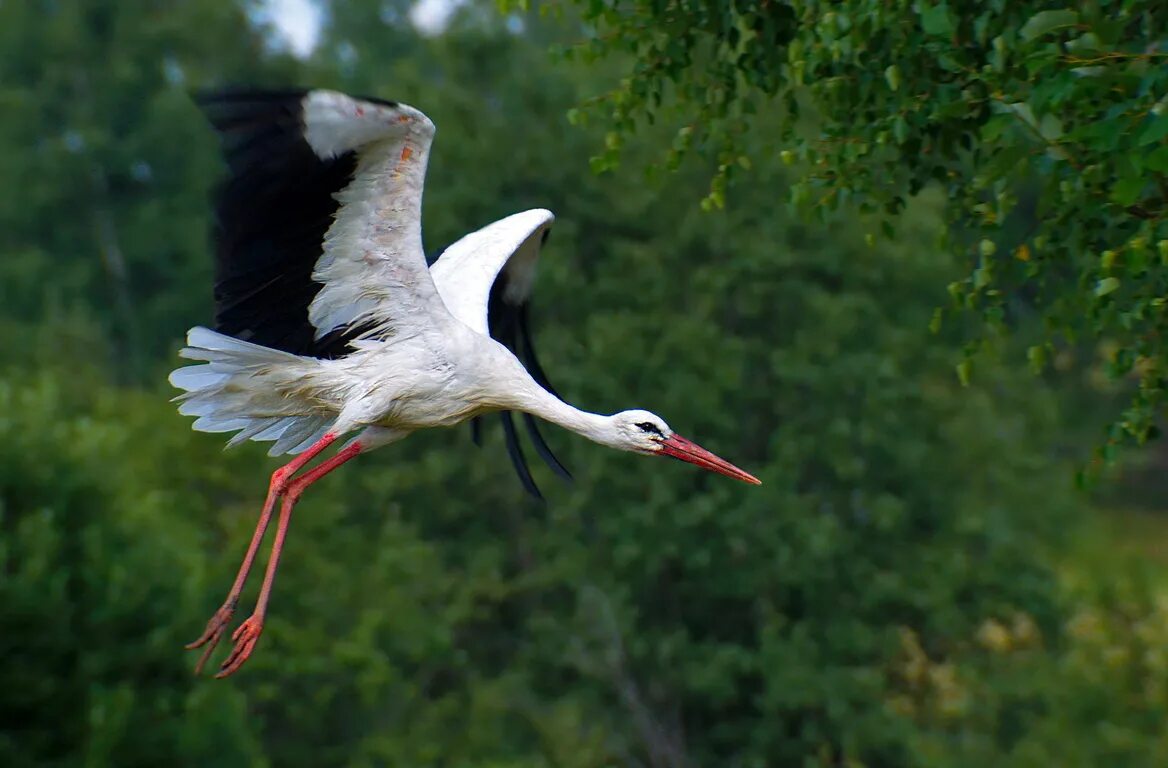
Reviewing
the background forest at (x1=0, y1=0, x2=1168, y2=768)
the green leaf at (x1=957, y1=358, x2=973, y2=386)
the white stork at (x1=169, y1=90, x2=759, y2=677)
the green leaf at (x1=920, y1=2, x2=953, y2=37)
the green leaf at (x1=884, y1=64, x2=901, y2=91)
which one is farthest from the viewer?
the background forest at (x1=0, y1=0, x2=1168, y2=768)

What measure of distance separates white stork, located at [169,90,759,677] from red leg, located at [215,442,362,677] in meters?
0.01

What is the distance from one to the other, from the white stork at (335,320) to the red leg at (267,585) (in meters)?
0.01

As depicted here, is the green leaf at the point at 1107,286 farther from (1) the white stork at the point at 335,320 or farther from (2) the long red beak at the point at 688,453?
(2) the long red beak at the point at 688,453

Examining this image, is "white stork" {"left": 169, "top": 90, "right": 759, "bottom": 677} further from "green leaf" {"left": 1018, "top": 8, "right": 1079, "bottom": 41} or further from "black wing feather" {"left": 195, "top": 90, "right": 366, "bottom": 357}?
"green leaf" {"left": 1018, "top": 8, "right": 1079, "bottom": 41}

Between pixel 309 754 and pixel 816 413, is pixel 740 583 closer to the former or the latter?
pixel 816 413

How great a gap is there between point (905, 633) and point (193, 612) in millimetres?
10354

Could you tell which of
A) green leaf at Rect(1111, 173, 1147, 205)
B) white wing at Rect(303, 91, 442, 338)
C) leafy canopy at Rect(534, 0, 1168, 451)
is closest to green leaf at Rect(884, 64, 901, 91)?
leafy canopy at Rect(534, 0, 1168, 451)

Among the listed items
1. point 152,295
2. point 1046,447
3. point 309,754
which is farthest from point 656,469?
point 152,295

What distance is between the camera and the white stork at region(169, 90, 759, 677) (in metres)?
6.89

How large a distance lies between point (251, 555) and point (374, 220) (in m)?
1.42

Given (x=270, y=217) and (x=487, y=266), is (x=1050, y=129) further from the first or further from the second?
(x=487, y=266)

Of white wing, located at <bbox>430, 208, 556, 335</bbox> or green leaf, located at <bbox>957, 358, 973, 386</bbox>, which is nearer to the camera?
green leaf, located at <bbox>957, 358, 973, 386</bbox>

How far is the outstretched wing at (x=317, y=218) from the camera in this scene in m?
6.76

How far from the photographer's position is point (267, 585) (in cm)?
746
